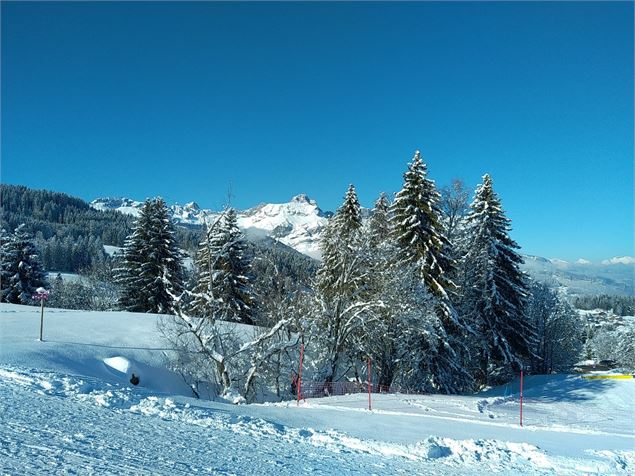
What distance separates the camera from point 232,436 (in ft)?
22.6

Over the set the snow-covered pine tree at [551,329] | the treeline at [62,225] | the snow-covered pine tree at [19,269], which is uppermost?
the treeline at [62,225]

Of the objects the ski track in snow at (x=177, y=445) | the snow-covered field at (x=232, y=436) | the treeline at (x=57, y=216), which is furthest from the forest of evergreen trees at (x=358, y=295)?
the treeline at (x=57, y=216)

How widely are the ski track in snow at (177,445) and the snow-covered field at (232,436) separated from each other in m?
0.02

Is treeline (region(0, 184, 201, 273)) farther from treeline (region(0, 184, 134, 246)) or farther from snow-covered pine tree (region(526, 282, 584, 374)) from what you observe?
snow-covered pine tree (region(526, 282, 584, 374))

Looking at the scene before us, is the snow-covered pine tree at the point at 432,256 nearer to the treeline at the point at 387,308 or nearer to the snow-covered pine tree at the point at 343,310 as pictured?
the treeline at the point at 387,308

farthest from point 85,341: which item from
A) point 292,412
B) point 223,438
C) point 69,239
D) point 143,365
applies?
point 69,239

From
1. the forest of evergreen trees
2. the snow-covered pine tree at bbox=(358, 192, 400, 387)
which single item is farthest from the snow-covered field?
the snow-covered pine tree at bbox=(358, 192, 400, 387)

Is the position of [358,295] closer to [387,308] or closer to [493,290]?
[387,308]

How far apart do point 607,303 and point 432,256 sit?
200810mm

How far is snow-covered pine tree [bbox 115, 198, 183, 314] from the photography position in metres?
31.1

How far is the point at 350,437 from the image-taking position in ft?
25.6

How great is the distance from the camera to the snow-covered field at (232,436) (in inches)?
201

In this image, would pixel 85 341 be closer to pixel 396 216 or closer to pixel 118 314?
pixel 118 314

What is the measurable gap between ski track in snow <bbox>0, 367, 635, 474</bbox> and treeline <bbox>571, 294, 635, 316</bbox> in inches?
7512
